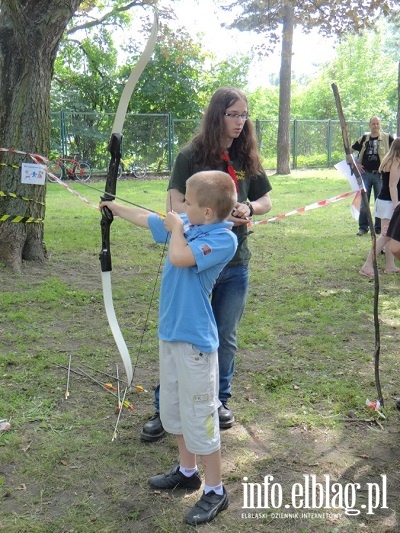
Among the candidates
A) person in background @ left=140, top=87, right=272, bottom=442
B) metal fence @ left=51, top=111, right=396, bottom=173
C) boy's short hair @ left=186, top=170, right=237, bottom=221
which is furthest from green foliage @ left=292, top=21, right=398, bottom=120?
boy's short hair @ left=186, top=170, right=237, bottom=221

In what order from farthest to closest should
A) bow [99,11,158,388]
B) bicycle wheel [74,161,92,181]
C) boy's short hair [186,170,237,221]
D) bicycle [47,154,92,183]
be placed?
bicycle wheel [74,161,92,181]
bicycle [47,154,92,183]
bow [99,11,158,388]
boy's short hair [186,170,237,221]

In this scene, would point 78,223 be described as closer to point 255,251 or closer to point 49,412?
point 255,251

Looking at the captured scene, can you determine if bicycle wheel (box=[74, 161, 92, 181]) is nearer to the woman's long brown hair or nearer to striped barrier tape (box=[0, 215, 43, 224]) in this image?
striped barrier tape (box=[0, 215, 43, 224])

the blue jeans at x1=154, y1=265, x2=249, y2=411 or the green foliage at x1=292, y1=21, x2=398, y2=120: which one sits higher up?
the green foliage at x1=292, y1=21, x2=398, y2=120

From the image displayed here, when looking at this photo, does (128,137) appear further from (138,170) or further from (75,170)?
(75,170)

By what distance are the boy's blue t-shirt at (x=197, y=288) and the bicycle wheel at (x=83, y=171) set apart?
16835mm

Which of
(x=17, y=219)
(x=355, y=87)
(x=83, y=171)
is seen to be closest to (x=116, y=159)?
(x=17, y=219)

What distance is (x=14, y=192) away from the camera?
668 centimetres

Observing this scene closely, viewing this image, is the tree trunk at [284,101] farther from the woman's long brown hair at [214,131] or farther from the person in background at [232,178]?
the woman's long brown hair at [214,131]

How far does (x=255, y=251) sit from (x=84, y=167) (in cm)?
1251

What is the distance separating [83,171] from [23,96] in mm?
12859

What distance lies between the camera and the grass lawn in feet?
8.70

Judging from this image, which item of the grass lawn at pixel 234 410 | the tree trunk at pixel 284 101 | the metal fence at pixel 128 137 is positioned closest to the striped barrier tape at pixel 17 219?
the grass lawn at pixel 234 410

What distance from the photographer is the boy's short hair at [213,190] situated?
2445 mm
